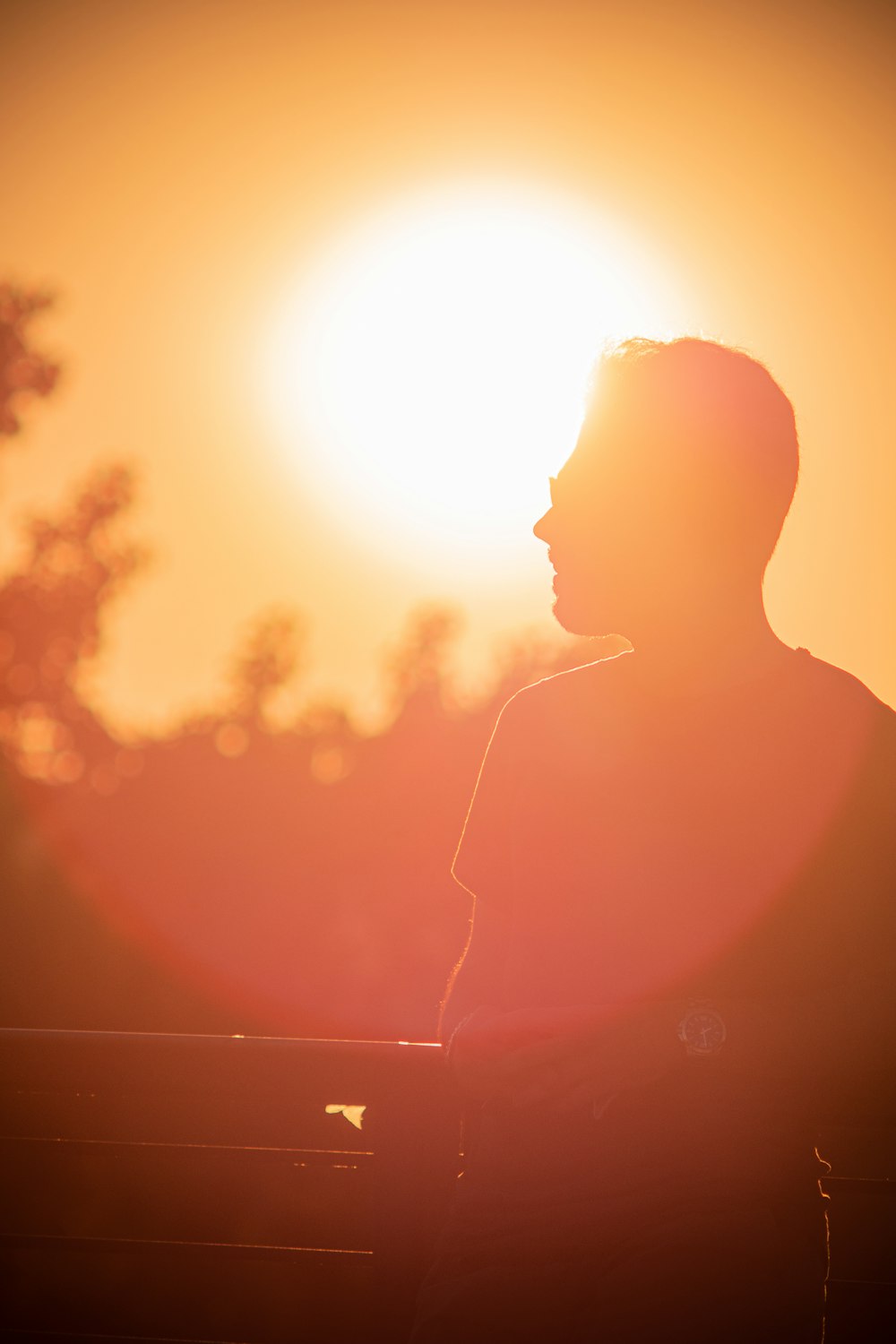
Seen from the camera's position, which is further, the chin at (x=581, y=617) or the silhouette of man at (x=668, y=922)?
the chin at (x=581, y=617)

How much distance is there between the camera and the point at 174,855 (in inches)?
1905

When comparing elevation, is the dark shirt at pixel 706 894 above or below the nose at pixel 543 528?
below

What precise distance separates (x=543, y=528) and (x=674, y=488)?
267mm

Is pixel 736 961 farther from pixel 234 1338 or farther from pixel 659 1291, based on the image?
pixel 234 1338

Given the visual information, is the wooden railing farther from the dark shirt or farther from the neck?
the neck

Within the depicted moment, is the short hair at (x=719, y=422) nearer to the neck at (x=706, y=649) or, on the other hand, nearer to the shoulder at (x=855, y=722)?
the neck at (x=706, y=649)

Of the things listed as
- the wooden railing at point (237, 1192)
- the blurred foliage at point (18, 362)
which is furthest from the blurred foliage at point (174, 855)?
the wooden railing at point (237, 1192)

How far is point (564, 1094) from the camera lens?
1984mm

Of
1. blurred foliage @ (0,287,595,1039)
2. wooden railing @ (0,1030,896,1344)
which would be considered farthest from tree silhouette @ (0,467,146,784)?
wooden railing @ (0,1030,896,1344)

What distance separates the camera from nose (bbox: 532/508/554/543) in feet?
8.14

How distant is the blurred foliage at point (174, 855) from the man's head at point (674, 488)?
13257 mm

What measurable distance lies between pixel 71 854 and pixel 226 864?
28.4 feet

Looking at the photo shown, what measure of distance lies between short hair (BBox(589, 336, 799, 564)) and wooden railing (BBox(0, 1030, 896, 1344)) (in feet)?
3.84

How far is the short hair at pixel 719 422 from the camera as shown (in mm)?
2377
